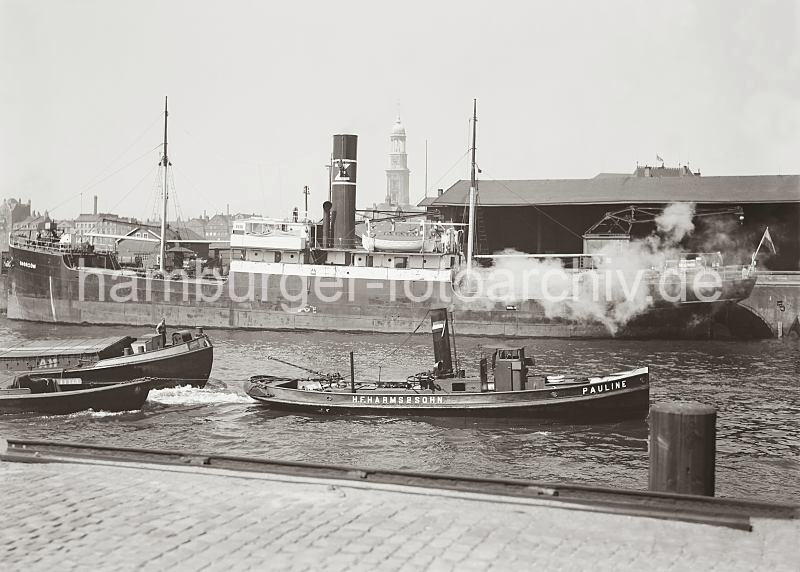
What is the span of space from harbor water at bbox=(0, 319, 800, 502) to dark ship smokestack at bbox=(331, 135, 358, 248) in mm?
20528

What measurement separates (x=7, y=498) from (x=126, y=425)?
1606 cm

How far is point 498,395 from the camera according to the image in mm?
25297

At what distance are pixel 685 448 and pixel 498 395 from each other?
15.5 meters

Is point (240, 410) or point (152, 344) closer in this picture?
point (240, 410)

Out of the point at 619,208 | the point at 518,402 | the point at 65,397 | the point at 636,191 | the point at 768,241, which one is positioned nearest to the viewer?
the point at 518,402

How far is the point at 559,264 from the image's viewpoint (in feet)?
178

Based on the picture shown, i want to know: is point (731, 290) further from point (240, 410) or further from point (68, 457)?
point (68, 457)

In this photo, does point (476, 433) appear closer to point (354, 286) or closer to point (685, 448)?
point (685, 448)

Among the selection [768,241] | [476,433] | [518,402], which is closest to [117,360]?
[476,433]

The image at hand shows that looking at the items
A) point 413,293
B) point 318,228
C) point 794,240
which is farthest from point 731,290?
point 318,228

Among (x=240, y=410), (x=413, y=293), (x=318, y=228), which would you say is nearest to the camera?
(x=240, y=410)

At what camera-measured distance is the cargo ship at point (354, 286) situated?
4928 cm

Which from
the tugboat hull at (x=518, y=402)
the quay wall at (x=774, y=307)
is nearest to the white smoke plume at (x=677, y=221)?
the quay wall at (x=774, y=307)

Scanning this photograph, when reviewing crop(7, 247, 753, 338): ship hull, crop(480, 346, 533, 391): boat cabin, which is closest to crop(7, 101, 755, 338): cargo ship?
crop(7, 247, 753, 338): ship hull
